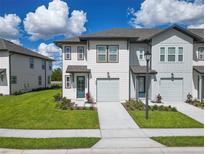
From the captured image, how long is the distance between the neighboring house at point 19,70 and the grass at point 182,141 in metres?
20.1

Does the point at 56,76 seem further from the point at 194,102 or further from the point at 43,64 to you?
the point at 194,102

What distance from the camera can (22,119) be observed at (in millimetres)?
10133

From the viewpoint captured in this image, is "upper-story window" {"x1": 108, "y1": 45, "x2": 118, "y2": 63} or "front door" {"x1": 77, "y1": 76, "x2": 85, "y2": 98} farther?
"front door" {"x1": 77, "y1": 76, "x2": 85, "y2": 98}

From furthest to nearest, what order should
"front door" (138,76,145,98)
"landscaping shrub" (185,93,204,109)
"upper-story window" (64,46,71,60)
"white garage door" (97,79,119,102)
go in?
"upper-story window" (64,46,71,60) < "front door" (138,76,145,98) < "white garage door" (97,79,119,102) < "landscaping shrub" (185,93,204,109)

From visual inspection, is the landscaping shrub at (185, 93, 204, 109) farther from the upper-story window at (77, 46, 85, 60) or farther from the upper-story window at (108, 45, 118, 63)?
the upper-story window at (77, 46, 85, 60)

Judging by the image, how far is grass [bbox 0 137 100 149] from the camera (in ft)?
20.4

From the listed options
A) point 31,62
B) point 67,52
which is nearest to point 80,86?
point 67,52

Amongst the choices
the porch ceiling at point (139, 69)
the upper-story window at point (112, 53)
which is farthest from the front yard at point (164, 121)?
the upper-story window at point (112, 53)

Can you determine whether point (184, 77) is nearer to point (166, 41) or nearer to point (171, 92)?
point (171, 92)

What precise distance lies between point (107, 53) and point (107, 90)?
348 centimetres

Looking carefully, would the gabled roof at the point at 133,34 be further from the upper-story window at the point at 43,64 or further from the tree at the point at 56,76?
the tree at the point at 56,76

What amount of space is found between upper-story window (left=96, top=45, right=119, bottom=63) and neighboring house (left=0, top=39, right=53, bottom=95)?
39.7ft

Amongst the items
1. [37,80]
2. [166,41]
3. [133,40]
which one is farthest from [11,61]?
[166,41]

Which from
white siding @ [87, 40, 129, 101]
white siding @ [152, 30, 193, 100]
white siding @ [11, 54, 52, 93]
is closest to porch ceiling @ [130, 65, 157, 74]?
white siding @ [152, 30, 193, 100]
